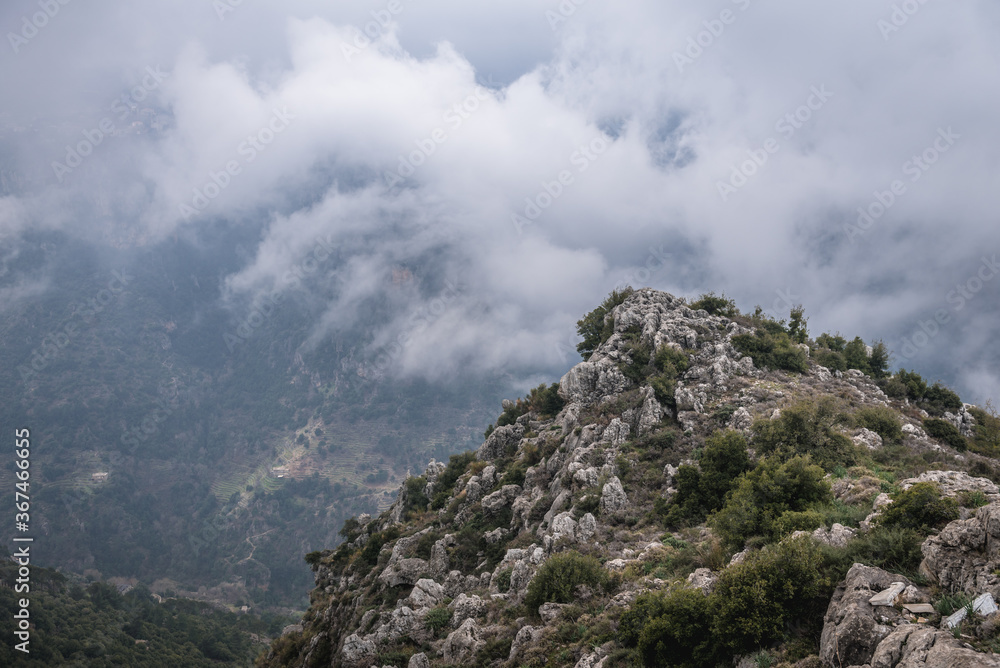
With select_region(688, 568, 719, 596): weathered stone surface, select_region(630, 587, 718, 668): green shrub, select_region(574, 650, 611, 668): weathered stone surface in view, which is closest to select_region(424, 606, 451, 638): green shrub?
select_region(574, 650, 611, 668): weathered stone surface

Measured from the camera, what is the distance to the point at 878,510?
16766 millimetres

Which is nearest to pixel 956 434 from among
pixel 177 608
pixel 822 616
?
pixel 822 616

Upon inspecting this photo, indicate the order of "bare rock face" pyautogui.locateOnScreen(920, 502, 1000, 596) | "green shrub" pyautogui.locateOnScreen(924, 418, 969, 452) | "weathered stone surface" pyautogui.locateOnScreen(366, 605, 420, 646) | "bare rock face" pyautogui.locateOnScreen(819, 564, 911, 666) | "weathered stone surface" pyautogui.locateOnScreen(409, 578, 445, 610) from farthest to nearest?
"green shrub" pyautogui.locateOnScreen(924, 418, 969, 452) → "weathered stone surface" pyautogui.locateOnScreen(409, 578, 445, 610) → "weathered stone surface" pyautogui.locateOnScreen(366, 605, 420, 646) → "bare rock face" pyautogui.locateOnScreen(920, 502, 1000, 596) → "bare rock face" pyautogui.locateOnScreen(819, 564, 911, 666)

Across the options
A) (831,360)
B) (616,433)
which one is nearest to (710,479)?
(616,433)

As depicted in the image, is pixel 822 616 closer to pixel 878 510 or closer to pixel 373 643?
pixel 878 510

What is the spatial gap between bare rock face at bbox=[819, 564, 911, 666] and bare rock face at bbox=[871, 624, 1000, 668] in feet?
1.46

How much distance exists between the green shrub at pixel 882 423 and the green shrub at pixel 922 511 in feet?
59.1

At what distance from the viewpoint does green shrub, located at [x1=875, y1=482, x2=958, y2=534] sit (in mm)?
13930

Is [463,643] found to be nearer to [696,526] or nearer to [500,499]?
[696,526]

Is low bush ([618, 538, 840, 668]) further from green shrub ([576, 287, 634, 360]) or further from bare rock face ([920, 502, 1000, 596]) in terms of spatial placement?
green shrub ([576, 287, 634, 360])

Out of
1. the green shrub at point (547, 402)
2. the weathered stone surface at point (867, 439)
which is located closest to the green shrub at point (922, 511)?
the weathered stone surface at point (867, 439)

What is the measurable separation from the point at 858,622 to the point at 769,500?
12.0 meters

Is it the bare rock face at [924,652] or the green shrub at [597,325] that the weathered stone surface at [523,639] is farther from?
the green shrub at [597,325]

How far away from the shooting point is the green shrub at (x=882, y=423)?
2977 cm
